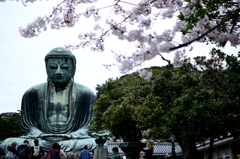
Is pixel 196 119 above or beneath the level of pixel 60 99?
beneath

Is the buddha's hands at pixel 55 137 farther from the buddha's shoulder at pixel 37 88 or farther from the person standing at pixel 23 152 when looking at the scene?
the person standing at pixel 23 152

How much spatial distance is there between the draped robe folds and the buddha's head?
0.47 m

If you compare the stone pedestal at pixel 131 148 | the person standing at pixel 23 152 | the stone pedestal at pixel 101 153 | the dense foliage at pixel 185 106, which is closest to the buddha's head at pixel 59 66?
the dense foliage at pixel 185 106

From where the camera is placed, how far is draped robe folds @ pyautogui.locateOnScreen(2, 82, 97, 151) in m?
15.6

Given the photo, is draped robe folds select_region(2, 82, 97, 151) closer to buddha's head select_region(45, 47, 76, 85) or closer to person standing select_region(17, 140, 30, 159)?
buddha's head select_region(45, 47, 76, 85)

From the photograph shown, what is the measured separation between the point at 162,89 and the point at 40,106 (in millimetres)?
4765

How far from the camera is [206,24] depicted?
636 centimetres

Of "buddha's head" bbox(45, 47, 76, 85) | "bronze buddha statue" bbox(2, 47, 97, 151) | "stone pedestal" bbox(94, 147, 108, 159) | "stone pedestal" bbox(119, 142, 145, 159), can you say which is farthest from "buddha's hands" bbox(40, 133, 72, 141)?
"stone pedestal" bbox(119, 142, 145, 159)

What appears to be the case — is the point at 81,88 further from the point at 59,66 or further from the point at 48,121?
the point at 48,121

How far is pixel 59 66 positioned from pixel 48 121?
212 cm

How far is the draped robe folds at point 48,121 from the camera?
51.1ft

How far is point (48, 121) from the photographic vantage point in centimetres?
1666

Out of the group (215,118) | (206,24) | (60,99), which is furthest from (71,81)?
(206,24)

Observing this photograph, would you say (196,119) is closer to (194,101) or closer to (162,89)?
(194,101)
